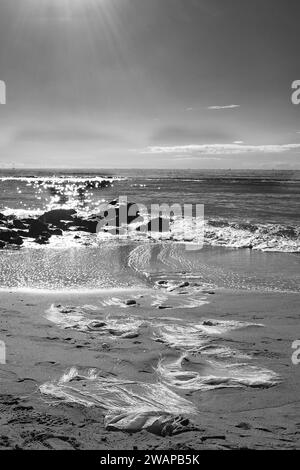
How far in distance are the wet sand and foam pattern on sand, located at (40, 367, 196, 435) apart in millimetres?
86

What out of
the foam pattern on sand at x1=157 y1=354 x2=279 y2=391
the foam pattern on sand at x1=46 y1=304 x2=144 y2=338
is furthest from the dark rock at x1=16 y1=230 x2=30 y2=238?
the foam pattern on sand at x1=157 y1=354 x2=279 y2=391

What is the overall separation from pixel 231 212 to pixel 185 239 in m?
9.21

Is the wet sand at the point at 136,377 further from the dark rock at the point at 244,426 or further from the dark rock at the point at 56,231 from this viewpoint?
the dark rock at the point at 56,231

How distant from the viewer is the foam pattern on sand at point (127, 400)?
3.22m

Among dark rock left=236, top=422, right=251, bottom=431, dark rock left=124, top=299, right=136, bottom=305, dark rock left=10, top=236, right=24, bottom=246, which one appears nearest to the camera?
dark rock left=236, top=422, right=251, bottom=431

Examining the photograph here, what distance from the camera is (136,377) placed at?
4.04 m

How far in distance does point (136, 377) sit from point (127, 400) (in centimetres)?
44

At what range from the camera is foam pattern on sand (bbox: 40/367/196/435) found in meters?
3.22

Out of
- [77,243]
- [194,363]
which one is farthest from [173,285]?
[77,243]

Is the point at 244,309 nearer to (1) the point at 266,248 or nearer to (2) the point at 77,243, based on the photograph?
(1) the point at 266,248

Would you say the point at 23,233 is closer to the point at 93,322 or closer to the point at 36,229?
the point at 36,229

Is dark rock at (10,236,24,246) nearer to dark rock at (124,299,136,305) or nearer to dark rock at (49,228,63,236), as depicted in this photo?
dark rock at (49,228,63,236)

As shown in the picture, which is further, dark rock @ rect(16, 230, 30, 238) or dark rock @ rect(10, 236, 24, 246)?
dark rock @ rect(16, 230, 30, 238)

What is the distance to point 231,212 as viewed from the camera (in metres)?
22.1
